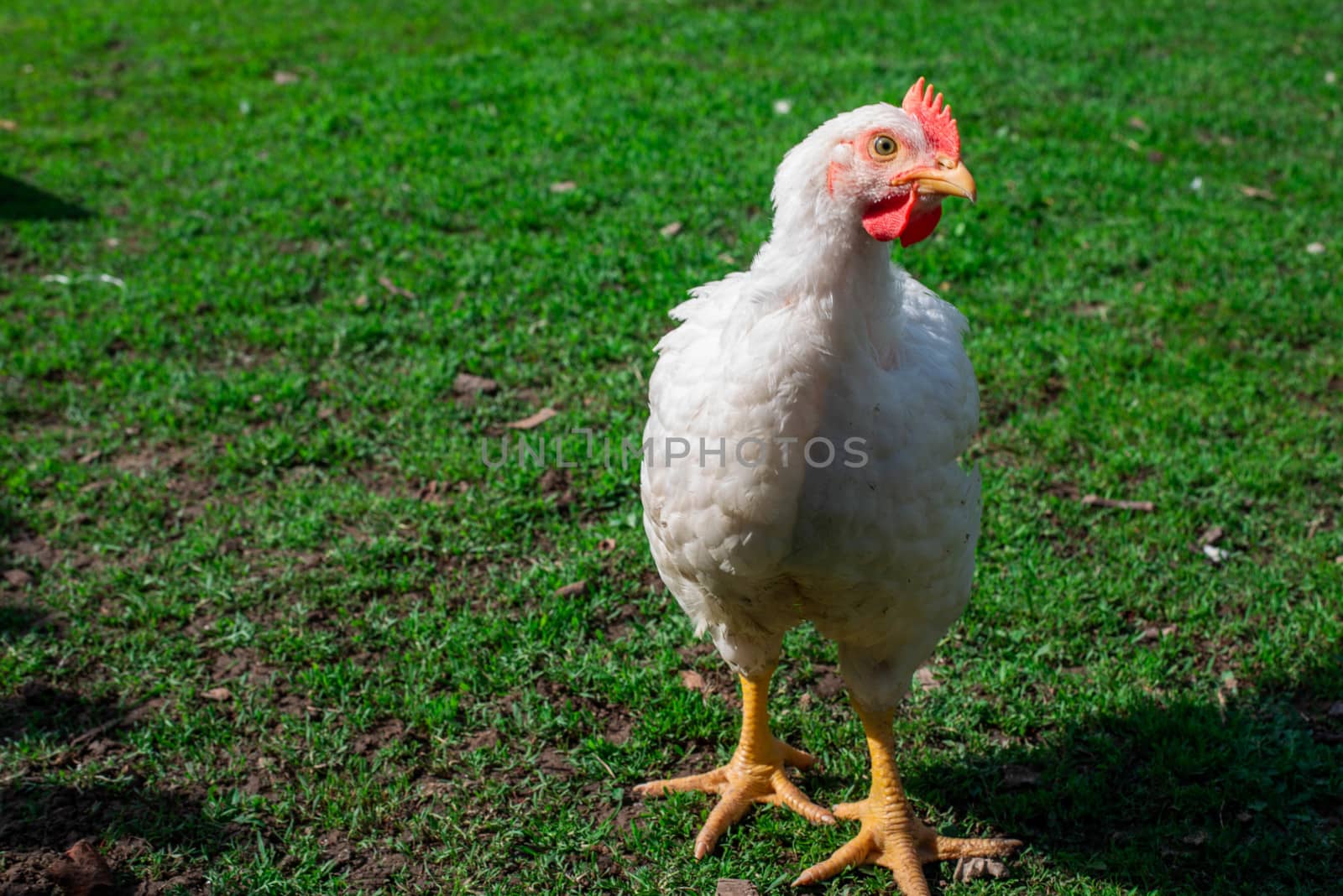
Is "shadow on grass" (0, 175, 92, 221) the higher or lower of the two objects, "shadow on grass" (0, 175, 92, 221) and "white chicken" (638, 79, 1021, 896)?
the lower

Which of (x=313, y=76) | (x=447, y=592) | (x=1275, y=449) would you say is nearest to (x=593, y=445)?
(x=447, y=592)

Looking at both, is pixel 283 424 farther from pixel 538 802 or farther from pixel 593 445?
pixel 538 802

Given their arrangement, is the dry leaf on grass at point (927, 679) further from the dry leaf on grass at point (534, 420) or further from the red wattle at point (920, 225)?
the dry leaf on grass at point (534, 420)

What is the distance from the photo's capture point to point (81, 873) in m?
2.98

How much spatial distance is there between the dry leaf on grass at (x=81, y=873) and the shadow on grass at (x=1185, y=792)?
2468 millimetres

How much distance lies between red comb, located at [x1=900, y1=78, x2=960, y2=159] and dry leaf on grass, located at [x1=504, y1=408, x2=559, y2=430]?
2.74m

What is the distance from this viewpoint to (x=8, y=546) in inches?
169

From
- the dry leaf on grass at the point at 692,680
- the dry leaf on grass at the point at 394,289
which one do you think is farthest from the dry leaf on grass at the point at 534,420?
the dry leaf on grass at the point at 692,680

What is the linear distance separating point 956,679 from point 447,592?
1.95 meters

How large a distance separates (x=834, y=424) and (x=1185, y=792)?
1.86 metres

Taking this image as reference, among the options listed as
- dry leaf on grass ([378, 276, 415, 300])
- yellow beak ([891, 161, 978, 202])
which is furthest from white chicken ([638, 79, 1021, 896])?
dry leaf on grass ([378, 276, 415, 300])

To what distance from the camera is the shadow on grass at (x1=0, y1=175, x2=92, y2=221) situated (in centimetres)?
674
